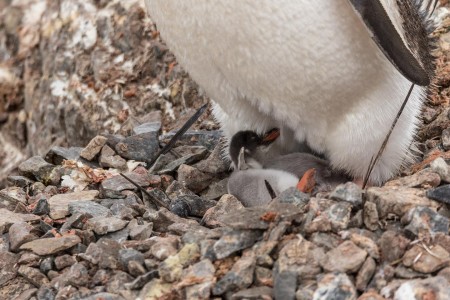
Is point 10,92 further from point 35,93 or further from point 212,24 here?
point 212,24

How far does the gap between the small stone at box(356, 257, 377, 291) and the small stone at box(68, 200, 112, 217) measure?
36.3 inches

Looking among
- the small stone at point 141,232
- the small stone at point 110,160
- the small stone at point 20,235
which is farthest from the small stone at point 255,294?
the small stone at point 110,160

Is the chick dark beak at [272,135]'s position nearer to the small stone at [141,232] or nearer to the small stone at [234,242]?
the small stone at [141,232]

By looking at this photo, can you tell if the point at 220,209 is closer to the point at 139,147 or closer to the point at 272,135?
the point at 272,135

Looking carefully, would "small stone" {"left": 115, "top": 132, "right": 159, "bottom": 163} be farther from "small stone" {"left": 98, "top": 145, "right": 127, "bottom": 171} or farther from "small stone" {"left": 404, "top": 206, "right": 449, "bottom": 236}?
"small stone" {"left": 404, "top": 206, "right": 449, "bottom": 236}

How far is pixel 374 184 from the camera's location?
114 inches

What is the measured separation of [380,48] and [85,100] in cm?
225

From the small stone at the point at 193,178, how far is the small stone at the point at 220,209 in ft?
0.96

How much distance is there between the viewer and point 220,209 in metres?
2.78

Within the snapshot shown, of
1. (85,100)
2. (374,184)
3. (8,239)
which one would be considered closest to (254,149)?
(374,184)

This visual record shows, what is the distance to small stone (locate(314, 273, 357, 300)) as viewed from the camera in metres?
2.07

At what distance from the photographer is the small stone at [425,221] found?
2.21 metres

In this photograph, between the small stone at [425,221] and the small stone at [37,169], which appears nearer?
the small stone at [425,221]

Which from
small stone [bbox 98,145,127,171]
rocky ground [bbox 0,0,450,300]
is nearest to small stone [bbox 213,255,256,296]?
rocky ground [bbox 0,0,450,300]
